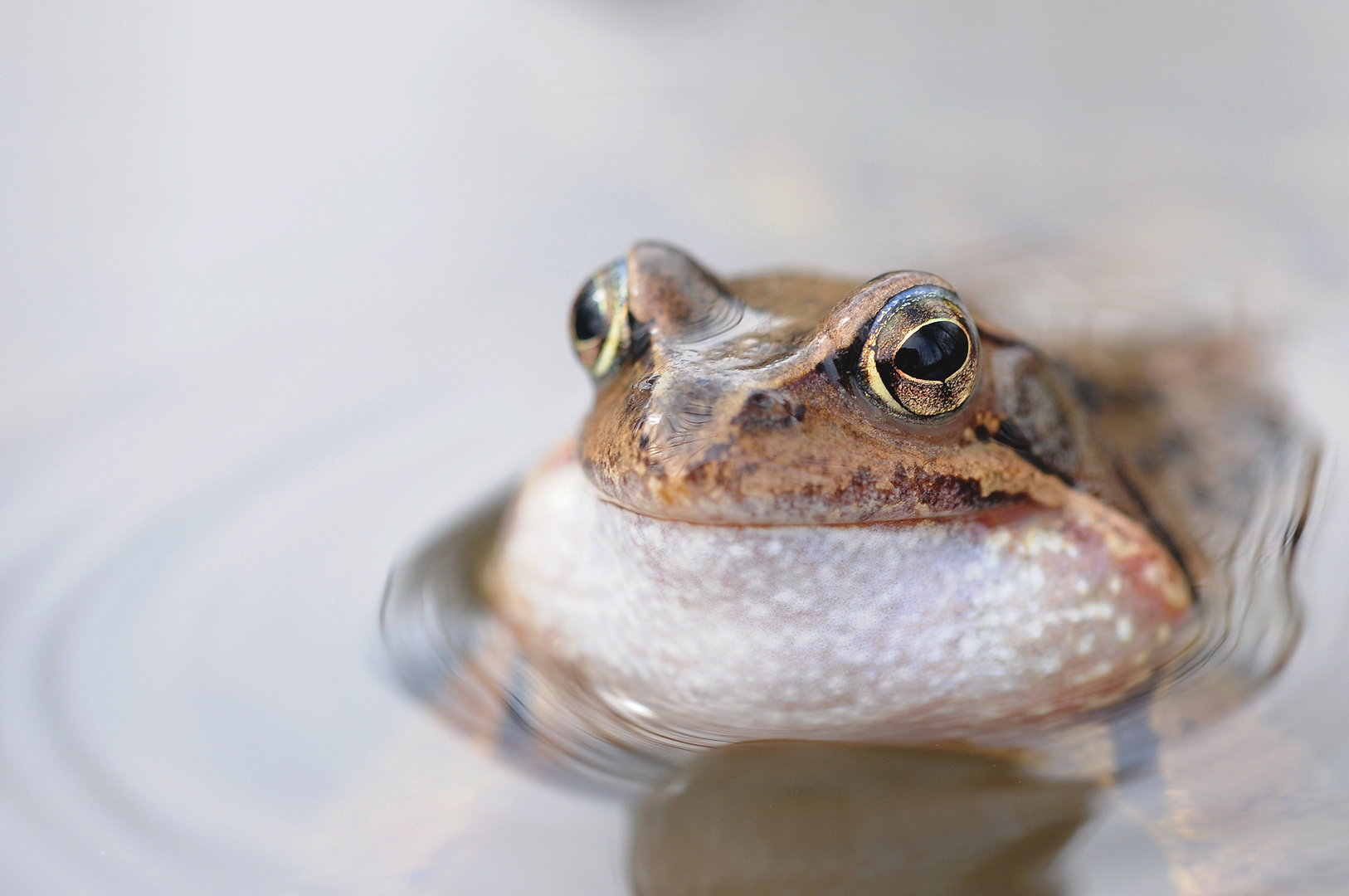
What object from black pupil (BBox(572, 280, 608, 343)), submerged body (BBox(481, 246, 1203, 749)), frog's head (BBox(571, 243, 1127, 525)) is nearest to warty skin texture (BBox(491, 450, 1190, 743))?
submerged body (BBox(481, 246, 1203, 749))

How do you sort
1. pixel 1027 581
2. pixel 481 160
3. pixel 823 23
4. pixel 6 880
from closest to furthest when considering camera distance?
pixel 6 880
pixel 1027 581
pixel 481 160
pixel 823 23

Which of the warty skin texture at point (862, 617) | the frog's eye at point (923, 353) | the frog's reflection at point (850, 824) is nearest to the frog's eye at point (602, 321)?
the warty skin texture at point (862, 617)

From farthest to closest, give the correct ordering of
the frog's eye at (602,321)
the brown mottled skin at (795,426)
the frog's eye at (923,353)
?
the frog's eye at (602,321), the frog's eye at (923,353), the brown mottled skin at (795,426)

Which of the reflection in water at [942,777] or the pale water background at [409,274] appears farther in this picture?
the pale water background at [409,274]

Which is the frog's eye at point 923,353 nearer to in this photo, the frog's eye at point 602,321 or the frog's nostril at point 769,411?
the frog's nostril at point 769,411

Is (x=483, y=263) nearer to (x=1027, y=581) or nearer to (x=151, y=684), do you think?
(x=151, y=684)

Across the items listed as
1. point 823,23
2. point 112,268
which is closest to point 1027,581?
point 112,268

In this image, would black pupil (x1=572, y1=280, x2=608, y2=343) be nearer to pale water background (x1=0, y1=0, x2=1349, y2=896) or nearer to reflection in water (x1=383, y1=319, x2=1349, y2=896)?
reflection in water (x1=383, y1=319, x2=1349, y2=896)
